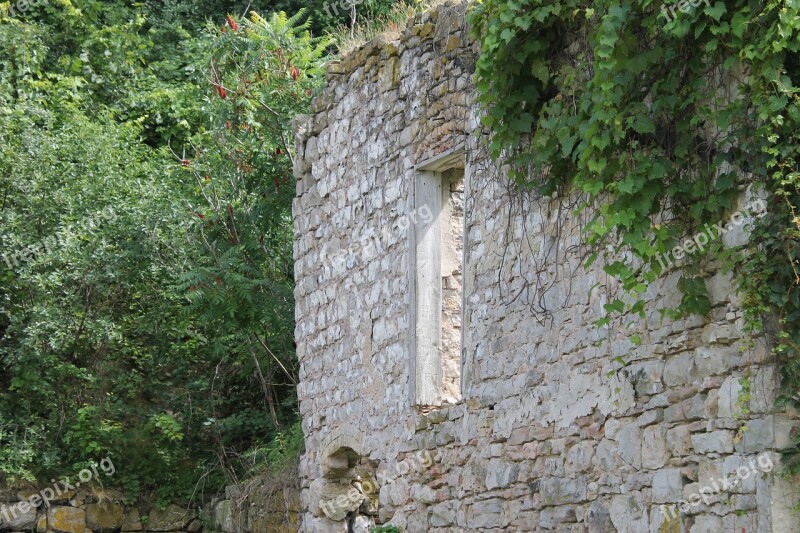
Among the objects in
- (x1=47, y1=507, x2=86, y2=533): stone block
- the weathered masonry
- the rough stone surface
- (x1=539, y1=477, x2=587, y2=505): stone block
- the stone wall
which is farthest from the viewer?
the rough stone surface

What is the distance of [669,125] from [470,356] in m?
2.33

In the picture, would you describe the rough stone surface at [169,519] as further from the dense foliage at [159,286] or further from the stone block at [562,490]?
the stone block at [562,490]

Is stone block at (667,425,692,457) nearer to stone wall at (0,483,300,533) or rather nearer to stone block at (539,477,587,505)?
stone block at (539,477,587,505)

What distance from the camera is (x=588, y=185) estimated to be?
576cm

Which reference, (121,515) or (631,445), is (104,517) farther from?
(631,445)

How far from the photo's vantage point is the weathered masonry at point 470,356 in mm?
5348

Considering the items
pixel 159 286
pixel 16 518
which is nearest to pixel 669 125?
pixel 16 518

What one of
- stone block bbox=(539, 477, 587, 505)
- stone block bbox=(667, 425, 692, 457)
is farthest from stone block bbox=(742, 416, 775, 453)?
stone block bbox=(539, 477, 587, 505)

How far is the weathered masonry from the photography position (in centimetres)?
535

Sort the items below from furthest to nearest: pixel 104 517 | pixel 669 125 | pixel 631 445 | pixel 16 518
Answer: pixel 104 517 → pixel 16 518 → pixel 631 445 → pixel 669 125

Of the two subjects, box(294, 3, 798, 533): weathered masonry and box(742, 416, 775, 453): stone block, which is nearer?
box(742, 416, 775, 453): stone block

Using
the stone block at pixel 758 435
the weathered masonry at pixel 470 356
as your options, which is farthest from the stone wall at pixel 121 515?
the stone block at pixel 758 435

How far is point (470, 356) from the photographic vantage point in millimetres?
7375

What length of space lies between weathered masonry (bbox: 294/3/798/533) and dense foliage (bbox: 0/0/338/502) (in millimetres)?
2162
